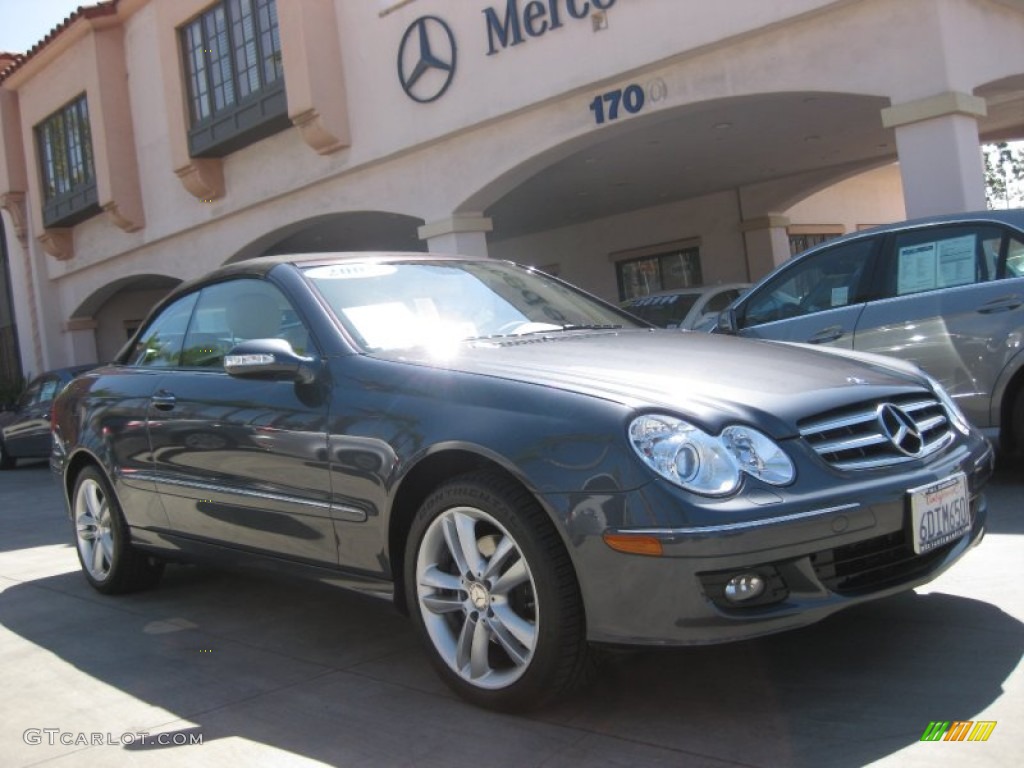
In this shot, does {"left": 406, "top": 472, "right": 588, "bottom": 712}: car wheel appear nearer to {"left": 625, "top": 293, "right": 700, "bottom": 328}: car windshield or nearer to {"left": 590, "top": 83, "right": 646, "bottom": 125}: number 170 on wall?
{"left": 590, "top": 83, "right": 646, "bottom": 125}: number 170 on wall

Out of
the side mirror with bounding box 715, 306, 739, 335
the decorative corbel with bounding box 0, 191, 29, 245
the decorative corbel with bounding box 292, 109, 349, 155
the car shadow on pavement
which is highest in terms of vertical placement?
the decorative corbel with bounding box 0, 191, 29, 245

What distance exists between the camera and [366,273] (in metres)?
4.28

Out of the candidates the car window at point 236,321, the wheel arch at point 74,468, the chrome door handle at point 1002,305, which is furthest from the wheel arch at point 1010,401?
the wheel arch at point 74,468

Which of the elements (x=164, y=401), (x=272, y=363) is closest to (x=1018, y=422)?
(x=272, y=363)

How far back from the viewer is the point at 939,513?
3141 millimetres

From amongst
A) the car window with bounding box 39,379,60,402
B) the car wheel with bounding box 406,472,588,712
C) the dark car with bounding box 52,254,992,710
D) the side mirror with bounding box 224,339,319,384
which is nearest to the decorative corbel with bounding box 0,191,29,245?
the car window with bounding box 39,379,60,402

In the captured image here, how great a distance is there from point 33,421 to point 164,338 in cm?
1038

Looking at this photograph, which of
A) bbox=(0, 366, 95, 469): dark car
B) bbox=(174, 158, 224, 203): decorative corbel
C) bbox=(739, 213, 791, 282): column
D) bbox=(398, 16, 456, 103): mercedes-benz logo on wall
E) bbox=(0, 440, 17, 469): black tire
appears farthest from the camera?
bbox=(739, 213, 791, 282): column

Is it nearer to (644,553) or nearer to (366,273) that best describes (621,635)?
(644,553)

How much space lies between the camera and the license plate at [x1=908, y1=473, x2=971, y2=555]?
120 inches

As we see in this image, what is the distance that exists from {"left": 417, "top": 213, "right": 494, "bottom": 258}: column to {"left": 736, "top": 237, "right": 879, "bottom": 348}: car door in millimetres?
6446

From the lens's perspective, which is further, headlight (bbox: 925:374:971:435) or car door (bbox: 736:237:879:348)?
car door (bbox: 736:237:879:348)

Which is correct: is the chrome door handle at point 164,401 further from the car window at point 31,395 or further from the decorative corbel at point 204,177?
the decorative corbel at point 204,177

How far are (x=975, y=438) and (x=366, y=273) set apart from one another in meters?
2.40
